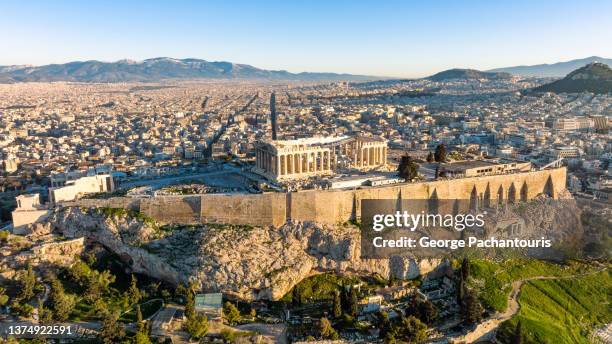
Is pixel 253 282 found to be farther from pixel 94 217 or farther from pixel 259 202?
pixel 94 217

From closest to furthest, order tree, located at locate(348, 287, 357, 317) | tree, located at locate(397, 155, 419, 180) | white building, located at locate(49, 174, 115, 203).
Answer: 1. tree, located at locate(348, 287, 357, 317)
2. white building, located at locate(49, 174, 115, 203)
3. tree, located at locate(397, 155, 419, 180)

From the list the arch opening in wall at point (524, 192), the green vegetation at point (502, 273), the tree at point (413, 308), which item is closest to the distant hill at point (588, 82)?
the arch opening in wall at point (524, 192)

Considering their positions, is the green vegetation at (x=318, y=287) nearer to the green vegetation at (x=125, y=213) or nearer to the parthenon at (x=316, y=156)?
the parthenon at (x=316, y=156)

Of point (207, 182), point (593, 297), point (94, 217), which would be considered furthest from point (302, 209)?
point (593, 297)

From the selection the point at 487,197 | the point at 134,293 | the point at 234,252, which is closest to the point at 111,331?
the point at 134,293

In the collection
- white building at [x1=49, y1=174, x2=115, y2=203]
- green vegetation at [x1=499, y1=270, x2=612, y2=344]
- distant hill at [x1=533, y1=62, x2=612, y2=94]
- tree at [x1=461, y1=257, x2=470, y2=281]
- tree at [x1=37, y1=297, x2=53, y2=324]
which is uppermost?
distant hill at [x1=533, y1=62, x2=612, y2=94]

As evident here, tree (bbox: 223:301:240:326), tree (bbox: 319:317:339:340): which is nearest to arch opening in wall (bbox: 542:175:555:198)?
tree (bbox: 319:317:339:340)

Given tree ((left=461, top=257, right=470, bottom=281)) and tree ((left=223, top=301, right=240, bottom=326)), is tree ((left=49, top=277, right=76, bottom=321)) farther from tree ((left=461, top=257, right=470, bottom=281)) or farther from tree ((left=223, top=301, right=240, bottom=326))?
tree ((left=461, top=257, right=470, bottom=281))
